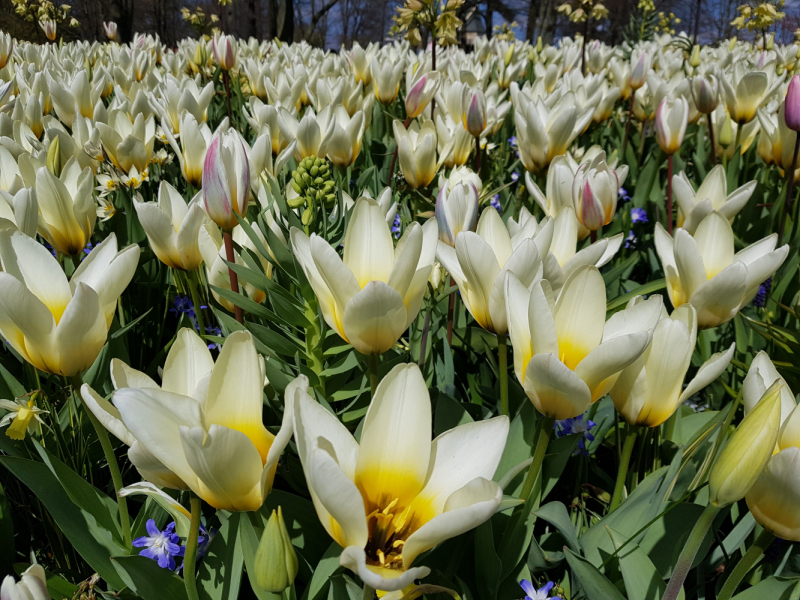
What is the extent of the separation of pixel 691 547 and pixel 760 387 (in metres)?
0.22

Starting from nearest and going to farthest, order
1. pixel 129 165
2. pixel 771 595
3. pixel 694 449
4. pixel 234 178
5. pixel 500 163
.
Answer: pixel 771 595, pixel 694 449, pixel 234 178, pixel 129 165, pixel 500 163

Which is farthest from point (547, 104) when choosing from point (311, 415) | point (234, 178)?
point (311, 415)

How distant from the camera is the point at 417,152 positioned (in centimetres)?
214

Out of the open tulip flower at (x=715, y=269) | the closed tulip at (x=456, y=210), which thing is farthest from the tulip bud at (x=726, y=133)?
the closed tulip at (x=456, y=210)

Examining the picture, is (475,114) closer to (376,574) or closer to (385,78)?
(385,78)

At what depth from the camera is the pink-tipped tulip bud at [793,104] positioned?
2010 millimetres

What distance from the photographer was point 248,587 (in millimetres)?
1079

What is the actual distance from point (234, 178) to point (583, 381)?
884 millimetres

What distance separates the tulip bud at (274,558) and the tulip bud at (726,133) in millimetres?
3184

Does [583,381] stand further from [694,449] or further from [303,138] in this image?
[303,138]

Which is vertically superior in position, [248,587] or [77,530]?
[77,530]

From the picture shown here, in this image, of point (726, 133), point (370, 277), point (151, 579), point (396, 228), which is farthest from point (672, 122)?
point (151, 579)

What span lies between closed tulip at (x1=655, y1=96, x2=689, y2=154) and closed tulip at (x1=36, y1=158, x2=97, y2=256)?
2.05 metres

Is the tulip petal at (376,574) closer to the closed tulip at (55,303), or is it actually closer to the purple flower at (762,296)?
the closed tulip at (55,303)
